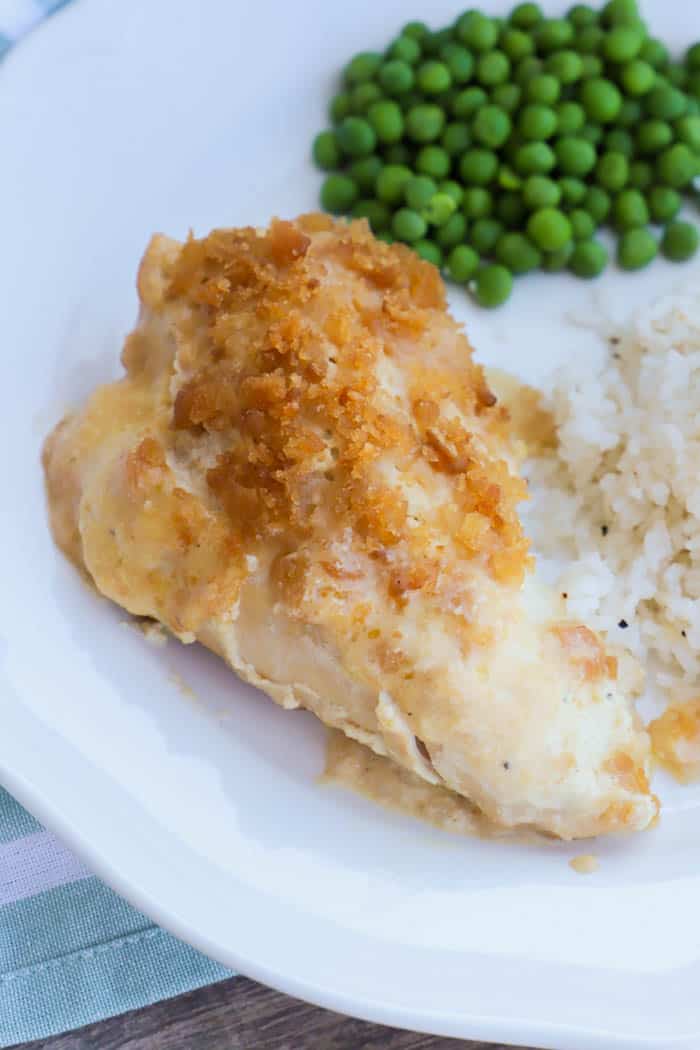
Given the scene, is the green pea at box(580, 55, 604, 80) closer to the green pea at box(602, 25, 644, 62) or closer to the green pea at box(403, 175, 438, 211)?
the green pea at box(602, 25, 644, 62)

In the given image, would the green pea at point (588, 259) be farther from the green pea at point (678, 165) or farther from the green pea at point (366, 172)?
the green pea at point (366, 172)

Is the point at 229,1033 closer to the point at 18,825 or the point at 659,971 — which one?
the point at 18,825

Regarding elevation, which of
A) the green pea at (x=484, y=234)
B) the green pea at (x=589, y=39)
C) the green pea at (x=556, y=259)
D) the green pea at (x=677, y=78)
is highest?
the green pea at (x=589, y=39)

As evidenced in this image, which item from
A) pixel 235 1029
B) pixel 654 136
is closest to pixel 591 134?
pixel 654 136

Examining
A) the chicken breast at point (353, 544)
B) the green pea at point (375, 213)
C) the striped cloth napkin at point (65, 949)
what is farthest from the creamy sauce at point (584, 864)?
the green pea at point (375, 213)

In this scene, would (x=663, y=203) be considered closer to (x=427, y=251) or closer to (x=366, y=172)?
(x=427, y=251)

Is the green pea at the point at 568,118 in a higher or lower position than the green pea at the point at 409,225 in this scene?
higher

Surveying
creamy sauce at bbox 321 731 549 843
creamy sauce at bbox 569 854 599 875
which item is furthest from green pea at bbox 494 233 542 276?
creamy sauce at bbox 569 854 599 875
